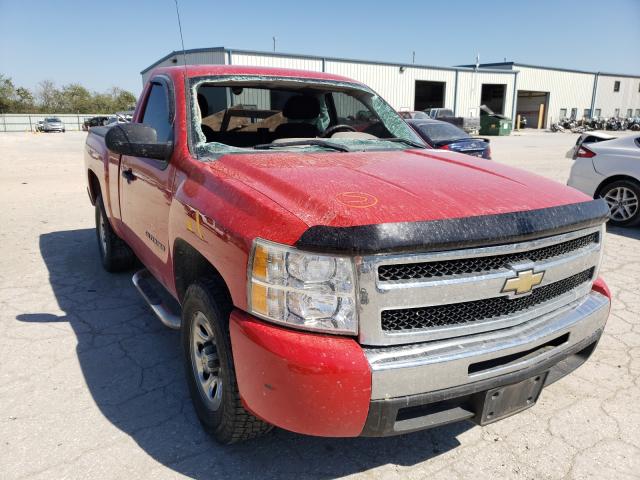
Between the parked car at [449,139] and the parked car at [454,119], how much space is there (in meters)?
17.6

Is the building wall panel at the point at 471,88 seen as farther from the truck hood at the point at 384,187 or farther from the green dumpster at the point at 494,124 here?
the truck hood at the point at 384,187

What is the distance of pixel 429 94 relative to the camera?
43188mm

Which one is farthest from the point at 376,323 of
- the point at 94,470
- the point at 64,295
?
the point at 64,295

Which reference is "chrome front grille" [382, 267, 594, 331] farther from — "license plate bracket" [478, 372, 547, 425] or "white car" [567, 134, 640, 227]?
"white car" [567, 134, 640, 227]

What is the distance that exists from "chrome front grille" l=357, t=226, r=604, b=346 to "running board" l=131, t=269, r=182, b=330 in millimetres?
1418

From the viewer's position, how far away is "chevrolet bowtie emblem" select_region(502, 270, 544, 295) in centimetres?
192

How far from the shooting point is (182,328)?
8.35 ft

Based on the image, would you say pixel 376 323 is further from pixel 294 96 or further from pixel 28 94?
pixel 28 94

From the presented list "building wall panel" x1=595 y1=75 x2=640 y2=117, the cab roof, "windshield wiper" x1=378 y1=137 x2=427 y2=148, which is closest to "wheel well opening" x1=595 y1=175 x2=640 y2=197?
"windshield wiper" x1=378 y1=137 x2=427 y2=148

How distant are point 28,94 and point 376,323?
74669 mm

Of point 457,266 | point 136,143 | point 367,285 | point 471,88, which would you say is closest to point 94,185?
point 136,143

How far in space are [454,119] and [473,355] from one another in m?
29.5

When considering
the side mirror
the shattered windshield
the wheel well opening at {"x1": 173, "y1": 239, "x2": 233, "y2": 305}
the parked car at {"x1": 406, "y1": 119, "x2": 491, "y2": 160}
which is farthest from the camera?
the parked car at {"x1": 406, "y1": 119, "x2": 491, "y2": 160}

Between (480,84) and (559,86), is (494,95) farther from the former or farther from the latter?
(559,86)
